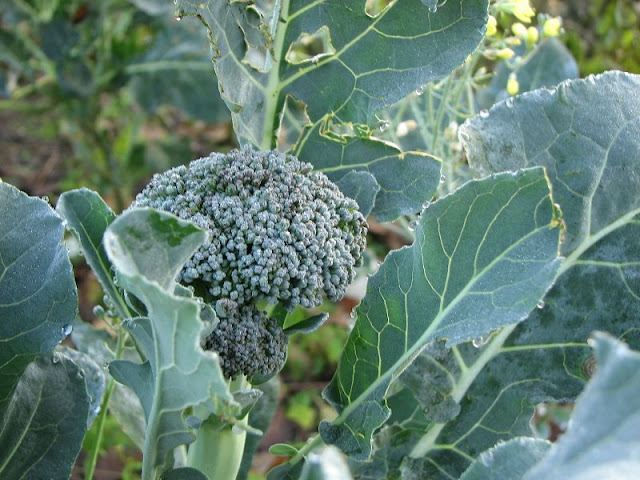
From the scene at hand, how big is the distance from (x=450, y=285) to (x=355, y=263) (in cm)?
12

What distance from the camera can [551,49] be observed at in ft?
4.59

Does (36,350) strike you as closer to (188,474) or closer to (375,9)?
(188,474)

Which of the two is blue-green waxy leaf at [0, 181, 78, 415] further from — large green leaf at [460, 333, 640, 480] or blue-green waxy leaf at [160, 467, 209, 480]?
large green leaf at [460, 333, 640, 480]

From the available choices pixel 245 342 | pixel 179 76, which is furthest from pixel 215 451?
pixel 179 76

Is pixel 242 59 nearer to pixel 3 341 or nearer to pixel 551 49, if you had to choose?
pixel 3 341

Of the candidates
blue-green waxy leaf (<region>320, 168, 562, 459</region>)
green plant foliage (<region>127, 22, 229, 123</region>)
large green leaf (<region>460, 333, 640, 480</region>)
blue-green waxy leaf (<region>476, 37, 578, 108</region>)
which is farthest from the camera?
green plant foliage (<region>127, 22, 229, 123</region>)

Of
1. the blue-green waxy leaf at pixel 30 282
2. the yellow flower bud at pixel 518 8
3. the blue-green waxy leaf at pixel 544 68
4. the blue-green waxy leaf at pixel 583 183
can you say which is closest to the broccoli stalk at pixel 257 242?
the blue-green waxy leaf at pixel 30 282

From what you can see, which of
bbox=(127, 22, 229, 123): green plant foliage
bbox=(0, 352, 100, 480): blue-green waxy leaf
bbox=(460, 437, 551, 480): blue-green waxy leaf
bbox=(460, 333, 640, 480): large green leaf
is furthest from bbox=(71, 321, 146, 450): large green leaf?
bbox=(127, 22, 229, 123): green plant foliage

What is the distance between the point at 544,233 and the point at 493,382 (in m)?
0.32

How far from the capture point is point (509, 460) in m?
0.70

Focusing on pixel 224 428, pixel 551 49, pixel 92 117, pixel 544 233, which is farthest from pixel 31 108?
pixel 544 233

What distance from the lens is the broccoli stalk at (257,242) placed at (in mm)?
780

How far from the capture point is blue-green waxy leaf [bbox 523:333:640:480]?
1.61 feet

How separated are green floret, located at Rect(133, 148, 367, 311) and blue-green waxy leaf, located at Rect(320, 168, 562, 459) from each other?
0.24ft
